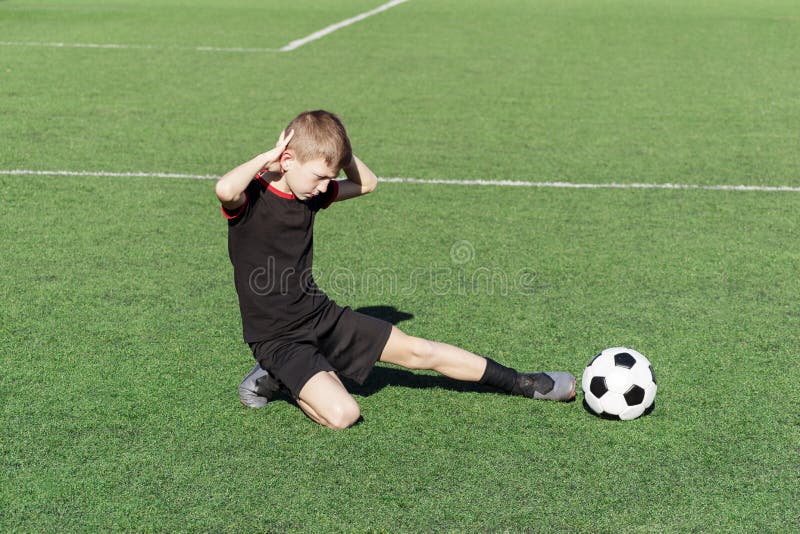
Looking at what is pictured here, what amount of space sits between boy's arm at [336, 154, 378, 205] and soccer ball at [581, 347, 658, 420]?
4.88 ft

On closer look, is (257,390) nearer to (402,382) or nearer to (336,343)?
(336,343)

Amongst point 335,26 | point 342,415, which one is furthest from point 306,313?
point 335,26

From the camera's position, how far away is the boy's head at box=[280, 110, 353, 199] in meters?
4.55

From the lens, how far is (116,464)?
4285mm

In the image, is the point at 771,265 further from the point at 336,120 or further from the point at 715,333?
the point at 336,120

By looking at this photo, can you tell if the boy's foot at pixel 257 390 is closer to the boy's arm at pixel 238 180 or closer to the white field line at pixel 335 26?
the boy's arm at pixel 238 180

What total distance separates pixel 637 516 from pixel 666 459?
0.52 metres

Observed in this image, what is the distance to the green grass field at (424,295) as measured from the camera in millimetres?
4113

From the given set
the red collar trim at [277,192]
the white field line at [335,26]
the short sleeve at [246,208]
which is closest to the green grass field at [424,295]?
the short sleeve at [246,208]

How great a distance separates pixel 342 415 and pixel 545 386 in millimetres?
1060

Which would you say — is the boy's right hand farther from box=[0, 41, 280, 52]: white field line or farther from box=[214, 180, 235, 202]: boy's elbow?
box=[0, 41, 280, 52]: white field line

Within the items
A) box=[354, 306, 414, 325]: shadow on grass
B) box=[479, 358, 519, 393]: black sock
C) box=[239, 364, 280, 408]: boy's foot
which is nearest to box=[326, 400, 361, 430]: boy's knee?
box=[239, 364, 280, 408]: boy's foot

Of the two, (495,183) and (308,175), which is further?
(495,183)

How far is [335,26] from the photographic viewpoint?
18.9 meters
